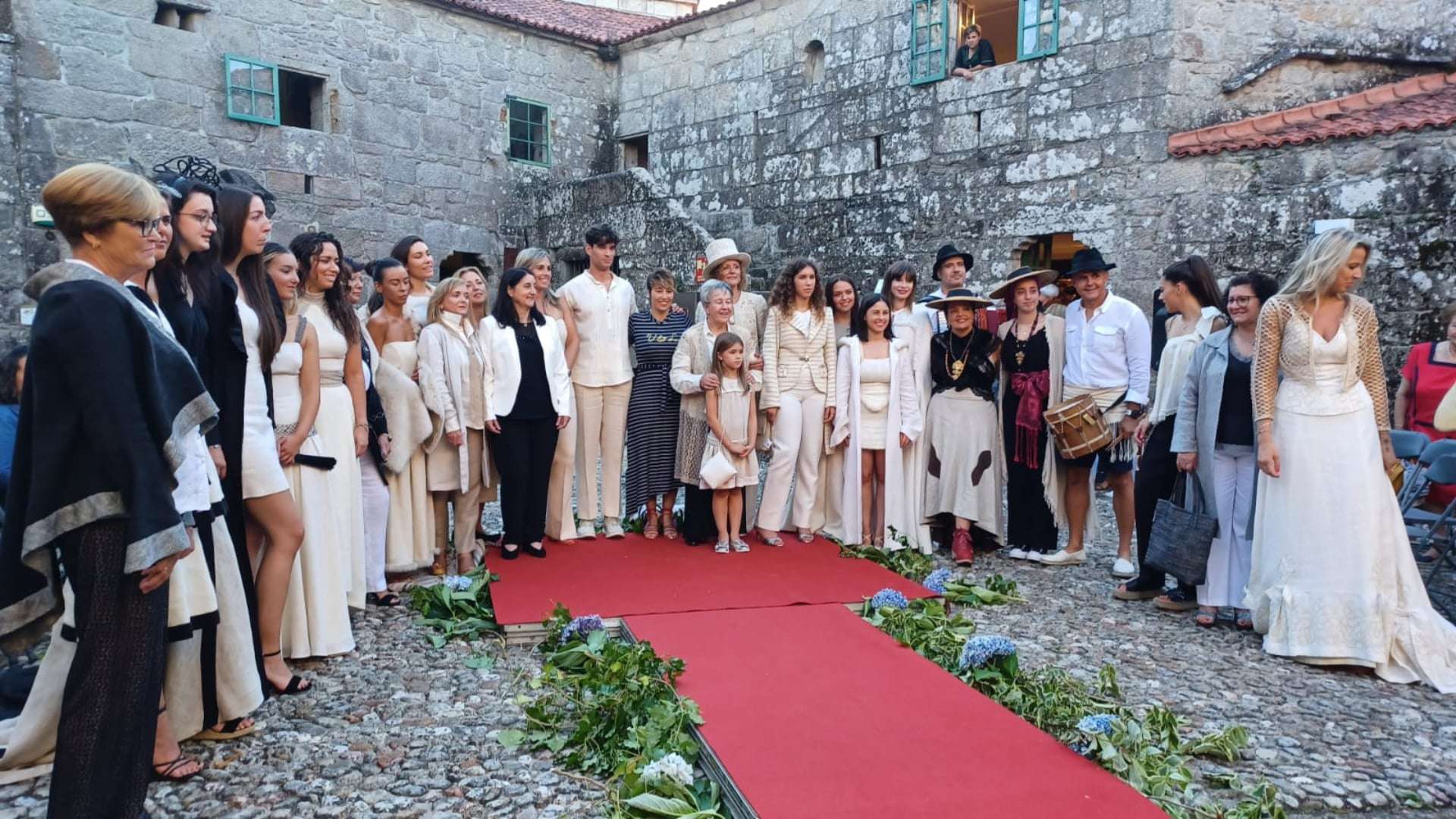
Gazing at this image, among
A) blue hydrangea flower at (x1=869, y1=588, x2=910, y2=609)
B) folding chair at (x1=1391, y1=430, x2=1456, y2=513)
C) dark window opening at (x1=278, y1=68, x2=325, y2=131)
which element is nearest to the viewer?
blue hydrangea flower at (x1=869, y1=588, x2=910, y2=609)

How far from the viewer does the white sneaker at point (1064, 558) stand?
6.20 meters

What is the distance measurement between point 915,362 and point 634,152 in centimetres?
1079

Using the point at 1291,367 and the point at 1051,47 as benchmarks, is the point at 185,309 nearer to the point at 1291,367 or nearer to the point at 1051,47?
the point at 1291,367

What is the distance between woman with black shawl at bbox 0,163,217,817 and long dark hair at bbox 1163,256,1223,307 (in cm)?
489

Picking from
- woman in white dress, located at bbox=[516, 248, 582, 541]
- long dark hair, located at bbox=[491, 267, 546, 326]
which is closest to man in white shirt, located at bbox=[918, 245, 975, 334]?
woman in white dress, located at bbox=[516, 248, 582, 541]

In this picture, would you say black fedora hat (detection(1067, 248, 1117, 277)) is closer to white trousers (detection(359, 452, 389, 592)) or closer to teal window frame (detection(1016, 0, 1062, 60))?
white trousers (detection(359, 452, 389, 592))

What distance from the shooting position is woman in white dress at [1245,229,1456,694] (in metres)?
4.33

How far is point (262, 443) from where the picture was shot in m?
3.71

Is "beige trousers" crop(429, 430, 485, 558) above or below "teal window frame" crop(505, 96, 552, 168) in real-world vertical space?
below

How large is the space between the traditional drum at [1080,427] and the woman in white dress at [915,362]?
85cm

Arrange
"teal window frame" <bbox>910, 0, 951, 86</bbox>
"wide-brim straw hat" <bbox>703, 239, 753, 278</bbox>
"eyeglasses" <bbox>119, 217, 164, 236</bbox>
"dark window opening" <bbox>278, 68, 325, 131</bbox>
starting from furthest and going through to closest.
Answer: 1. "dark window opening" <bbox>278, 68, 325, 131</bbox>
2. "teal window frame" <bbox>910, 0, 951, 86</bbox>
3. "wide-brim straw hat" <bbox>703, 239, 753, 278</bbox>
4. "eyeglasses" <bbox>119, 217, 164, 236</bbox>

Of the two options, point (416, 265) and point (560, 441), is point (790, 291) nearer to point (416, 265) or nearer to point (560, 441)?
point (560, 441)

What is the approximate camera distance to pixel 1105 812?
2863 millimetres

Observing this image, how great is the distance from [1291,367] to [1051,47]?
6921mm
